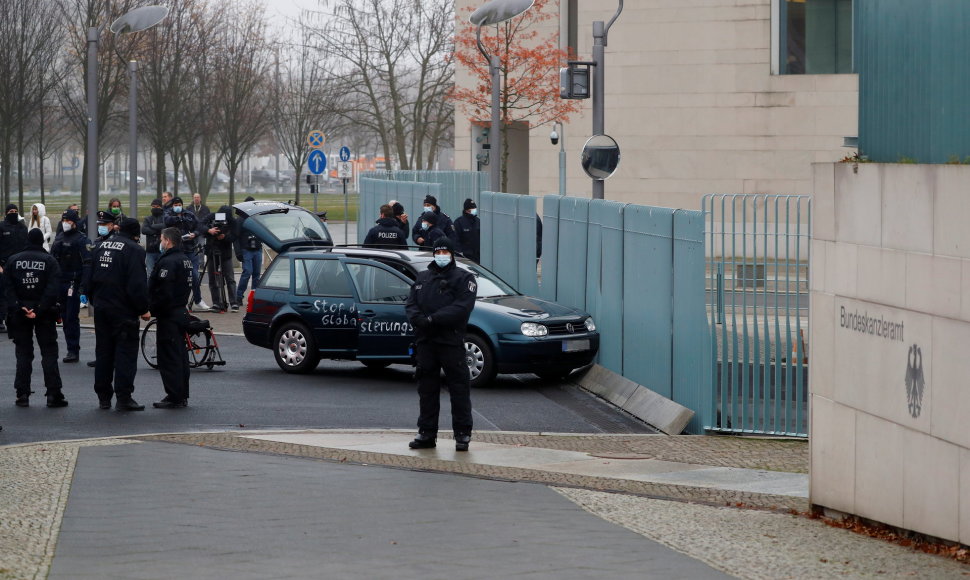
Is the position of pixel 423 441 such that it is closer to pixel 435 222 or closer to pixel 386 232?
pixel 435 222

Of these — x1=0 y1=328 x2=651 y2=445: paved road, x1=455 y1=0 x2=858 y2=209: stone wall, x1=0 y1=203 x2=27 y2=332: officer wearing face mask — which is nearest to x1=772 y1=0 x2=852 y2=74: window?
x1=455 y1=0 x2=858 y2=209: stone wall

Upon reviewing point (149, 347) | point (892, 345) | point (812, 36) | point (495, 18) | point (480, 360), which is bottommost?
point (149, 347)

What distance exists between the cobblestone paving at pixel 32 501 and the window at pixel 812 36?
1146 inches

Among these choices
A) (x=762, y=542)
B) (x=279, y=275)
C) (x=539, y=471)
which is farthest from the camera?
(x=279, y=275)

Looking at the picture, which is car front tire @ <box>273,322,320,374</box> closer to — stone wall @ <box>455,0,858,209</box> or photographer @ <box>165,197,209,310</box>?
photographer @ <box>165,197,209,310</box>

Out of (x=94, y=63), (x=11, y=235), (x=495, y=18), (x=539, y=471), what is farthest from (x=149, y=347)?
(x=539, y=471)

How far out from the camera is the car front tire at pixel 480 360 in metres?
15.6

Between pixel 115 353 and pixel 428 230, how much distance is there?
27.5ft

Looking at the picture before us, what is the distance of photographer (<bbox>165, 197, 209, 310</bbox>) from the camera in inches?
910

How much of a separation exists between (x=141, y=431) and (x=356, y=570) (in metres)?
5.83

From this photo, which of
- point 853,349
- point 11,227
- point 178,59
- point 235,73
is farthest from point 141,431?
point 235,73

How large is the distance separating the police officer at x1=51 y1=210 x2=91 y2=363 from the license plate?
614cm

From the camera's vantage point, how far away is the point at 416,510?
9.09 metres

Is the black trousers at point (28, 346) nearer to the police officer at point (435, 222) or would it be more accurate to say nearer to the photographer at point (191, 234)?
the police officer at point (435, 222)
